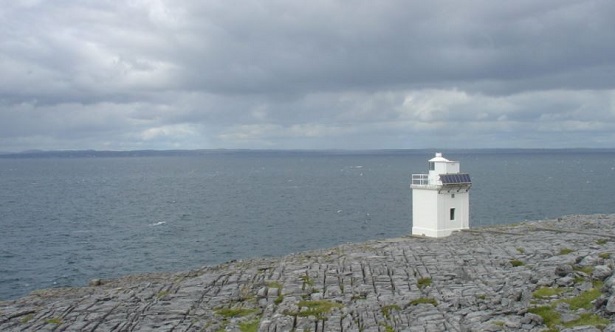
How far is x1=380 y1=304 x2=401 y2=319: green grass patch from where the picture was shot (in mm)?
27364

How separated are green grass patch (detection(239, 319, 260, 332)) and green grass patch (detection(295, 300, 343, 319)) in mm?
1883

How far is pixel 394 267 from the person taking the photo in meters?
35.7

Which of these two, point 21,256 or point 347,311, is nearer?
point 347,311

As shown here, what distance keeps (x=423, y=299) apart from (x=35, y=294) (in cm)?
3114

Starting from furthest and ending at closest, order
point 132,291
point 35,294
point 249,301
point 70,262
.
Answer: point 70,262 → point 35,294 → point 132,291 → point 249,301

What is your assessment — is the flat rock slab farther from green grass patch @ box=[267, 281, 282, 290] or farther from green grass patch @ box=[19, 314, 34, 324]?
green grass patch @ box=[19, 314, 34, 324]

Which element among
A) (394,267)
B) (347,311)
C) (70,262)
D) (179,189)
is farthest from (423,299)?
(179,189)

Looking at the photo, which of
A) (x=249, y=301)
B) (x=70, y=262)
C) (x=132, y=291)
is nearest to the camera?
(x=249, y=301)

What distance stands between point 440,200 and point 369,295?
64.8ft

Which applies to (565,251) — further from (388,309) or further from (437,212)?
(437,212)

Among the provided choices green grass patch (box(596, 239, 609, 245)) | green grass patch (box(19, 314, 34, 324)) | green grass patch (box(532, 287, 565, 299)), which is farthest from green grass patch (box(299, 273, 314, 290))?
green grass patch (box(596, 239, 609, 245))

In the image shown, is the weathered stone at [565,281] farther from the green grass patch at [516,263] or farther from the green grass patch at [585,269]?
the green grass patch at [516,263]

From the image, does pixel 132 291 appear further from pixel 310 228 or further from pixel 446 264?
pixel 310 228

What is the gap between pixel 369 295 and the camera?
30.4 meters
